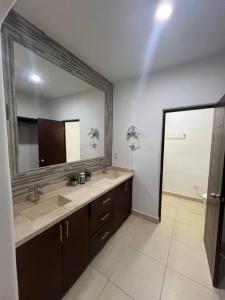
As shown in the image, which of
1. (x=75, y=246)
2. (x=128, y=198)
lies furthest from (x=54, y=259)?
(x=128, y=198)

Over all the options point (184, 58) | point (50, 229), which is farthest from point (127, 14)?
point (50, 229)

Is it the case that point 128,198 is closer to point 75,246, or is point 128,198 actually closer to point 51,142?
point 75,246

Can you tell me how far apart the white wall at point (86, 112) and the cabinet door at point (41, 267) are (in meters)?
1.29

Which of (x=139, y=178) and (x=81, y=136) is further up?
(x=81, y=136)

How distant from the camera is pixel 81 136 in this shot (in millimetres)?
2281

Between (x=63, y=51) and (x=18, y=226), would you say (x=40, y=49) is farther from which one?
(x=18, y=226)

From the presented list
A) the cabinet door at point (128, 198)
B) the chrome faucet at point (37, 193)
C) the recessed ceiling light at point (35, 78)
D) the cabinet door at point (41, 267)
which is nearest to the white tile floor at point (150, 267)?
the cabinet door at point (128, 198)

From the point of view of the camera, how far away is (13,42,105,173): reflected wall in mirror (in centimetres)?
141

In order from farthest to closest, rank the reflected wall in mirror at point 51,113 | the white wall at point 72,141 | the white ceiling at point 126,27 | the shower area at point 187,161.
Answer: the shower area at point 187,161
the white wall at point 72,141
the reflected wall in mirror at point 51,113
the white ceiling at point 126,27

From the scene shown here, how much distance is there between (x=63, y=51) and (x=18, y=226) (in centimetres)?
193

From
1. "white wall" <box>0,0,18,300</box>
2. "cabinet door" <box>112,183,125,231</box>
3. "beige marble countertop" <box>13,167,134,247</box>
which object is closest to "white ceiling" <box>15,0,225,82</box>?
"white wall" <box>0,0,18,300</box>

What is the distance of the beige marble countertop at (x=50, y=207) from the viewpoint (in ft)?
3.19

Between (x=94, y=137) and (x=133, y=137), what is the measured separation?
28.7 inches

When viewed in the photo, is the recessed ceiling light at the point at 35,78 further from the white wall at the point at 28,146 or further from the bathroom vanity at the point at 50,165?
the white wall at the point at 28,146
